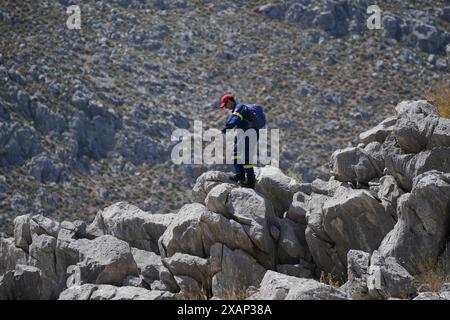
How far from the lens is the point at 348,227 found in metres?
16.2

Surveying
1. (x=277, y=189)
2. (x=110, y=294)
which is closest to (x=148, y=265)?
(x=110, y=294)

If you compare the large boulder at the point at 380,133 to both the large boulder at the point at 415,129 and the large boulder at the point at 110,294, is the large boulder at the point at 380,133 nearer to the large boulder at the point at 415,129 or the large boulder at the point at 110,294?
the large boulder at the point at 415,129

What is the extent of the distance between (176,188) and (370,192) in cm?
3434

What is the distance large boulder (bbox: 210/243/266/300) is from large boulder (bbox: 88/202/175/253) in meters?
2.70

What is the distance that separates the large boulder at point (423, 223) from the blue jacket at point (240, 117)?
14.2ft

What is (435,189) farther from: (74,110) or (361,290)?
(74,110)

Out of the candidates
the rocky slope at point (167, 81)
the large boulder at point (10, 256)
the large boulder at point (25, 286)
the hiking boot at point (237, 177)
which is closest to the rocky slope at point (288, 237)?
the large boulder at point (25, 286)

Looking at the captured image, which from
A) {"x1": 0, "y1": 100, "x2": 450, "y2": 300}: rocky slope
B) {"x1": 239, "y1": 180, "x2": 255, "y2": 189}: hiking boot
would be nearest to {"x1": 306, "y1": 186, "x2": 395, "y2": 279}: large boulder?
{"x1": 0, "y1": 100, "x2": 450, "y2": 300}: rocky slope

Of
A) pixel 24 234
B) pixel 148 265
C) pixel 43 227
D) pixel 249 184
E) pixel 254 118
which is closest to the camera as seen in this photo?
pixel 148 265

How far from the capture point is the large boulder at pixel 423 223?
48.5 feet

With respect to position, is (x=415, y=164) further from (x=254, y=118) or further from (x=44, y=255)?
(x=44, y=255)

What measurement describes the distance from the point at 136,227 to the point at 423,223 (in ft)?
25.5

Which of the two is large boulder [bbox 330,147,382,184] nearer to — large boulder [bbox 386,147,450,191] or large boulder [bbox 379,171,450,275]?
large boulder [bbox 386,147,450,191]
